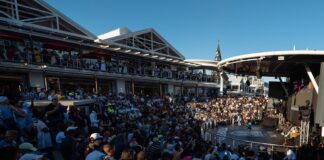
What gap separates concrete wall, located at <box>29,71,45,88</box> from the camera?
15.3 m

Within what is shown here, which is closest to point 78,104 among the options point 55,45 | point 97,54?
→ point 55,45

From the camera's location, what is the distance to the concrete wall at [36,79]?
15.3m

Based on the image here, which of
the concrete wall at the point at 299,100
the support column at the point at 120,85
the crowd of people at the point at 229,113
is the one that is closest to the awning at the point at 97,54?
the support column at the point at 120,85

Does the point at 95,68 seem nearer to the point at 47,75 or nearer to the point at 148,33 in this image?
the point at 47,75

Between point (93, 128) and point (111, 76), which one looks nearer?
point (93, 128)

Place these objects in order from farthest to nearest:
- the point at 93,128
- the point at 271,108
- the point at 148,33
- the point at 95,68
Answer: the point at 148,33 < the point at 271,108 < the point at 95,68 < the point at 93,128

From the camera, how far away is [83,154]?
17.5 ft

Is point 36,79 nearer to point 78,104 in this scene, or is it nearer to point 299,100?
point 78,104

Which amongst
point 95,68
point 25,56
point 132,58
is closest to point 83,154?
point 25,56

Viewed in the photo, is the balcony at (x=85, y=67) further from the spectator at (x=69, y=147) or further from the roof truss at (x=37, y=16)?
the spectator at (x=69, y=147)

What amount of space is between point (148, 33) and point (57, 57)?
12.2 metres

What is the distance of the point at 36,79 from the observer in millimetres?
15594

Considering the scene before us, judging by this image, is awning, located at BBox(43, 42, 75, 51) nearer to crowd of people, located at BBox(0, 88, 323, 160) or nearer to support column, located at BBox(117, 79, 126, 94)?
crowd of people, located at BBox(0, 88, 323, 160)

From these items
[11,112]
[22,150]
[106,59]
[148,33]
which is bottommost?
[22,150]
